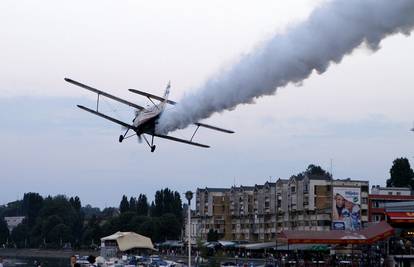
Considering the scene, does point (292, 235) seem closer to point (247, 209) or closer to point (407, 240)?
point (407, 240)

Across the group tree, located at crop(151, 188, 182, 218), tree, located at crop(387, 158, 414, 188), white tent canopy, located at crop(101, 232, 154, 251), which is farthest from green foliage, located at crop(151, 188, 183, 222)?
white tent canopy, located at crop(101, 232, 154, 251)

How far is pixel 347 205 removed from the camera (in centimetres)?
12875

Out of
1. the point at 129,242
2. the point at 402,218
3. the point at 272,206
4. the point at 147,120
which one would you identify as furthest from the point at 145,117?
the point at 272,206

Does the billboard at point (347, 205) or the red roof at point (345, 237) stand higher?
the billboard at point (347, 205)

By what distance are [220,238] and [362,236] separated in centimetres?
12819

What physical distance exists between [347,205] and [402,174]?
55645 mm

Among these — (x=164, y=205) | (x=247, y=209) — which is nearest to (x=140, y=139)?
(x=247, y=209)

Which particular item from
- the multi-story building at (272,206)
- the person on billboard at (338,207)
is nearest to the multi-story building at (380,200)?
the multi-story building at (272,206)

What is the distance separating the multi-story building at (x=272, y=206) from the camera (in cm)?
13925

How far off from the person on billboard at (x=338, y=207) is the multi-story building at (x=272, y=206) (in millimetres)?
1305

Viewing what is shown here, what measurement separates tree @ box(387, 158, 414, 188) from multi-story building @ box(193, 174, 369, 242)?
1068 inches

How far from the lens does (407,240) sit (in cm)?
5400

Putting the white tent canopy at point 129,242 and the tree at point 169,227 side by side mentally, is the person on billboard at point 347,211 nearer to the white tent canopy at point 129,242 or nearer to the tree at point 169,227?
the white tent canopy at point 129,242

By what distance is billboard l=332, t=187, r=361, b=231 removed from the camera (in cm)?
12744
